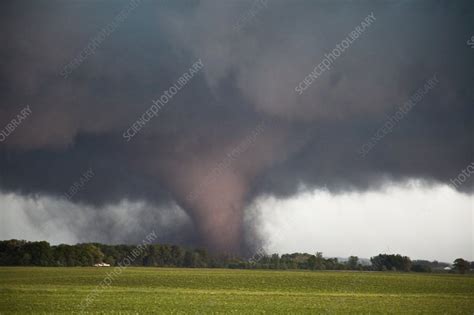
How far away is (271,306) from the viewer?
37.2 metres

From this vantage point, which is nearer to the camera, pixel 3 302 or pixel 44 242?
pixel 3 302

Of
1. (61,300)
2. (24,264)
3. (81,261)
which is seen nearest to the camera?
(61,300)

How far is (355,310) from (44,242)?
545ft

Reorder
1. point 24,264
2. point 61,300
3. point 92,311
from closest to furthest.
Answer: point 92,311
point 61,300
point 24,264

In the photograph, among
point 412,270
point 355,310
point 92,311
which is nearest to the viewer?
point 92,311

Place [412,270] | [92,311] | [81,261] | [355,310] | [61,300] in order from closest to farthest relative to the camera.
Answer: [92,311]
[355,310]
[61,300]
[81,261]
[412,270]

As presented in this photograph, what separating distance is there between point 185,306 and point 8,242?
535ft

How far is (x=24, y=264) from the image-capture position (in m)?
167

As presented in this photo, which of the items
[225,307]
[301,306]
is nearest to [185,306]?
[225,307]

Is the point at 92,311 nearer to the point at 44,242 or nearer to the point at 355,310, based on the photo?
the point at 355,310

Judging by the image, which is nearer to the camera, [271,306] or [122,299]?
[271,306]

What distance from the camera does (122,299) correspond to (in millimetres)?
40656

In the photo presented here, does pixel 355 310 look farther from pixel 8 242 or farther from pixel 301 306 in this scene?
pixel 8 242

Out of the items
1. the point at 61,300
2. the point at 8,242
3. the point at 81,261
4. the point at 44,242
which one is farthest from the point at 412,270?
the point at 61,300
